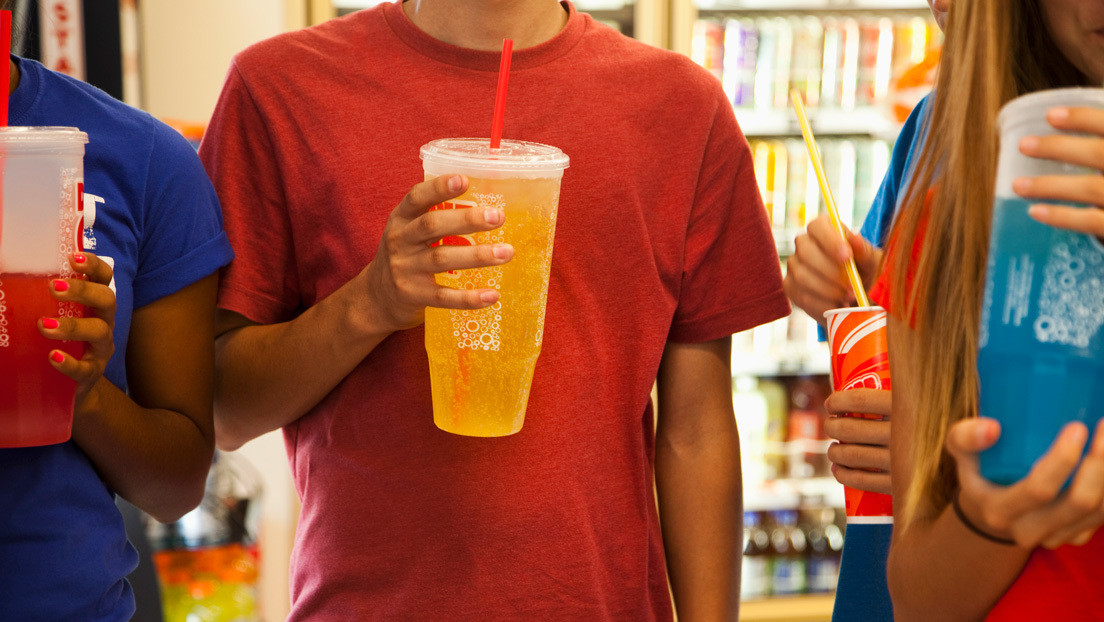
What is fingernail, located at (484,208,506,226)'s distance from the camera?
89cm

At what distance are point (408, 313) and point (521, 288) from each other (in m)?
0.11

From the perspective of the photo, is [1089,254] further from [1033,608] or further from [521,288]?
[521,288]

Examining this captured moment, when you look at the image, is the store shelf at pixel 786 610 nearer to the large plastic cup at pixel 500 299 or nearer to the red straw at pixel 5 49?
the large plastic cup at pixel 500 299

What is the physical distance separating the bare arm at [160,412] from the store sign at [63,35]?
1214 millimetres

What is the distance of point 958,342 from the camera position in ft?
2.63

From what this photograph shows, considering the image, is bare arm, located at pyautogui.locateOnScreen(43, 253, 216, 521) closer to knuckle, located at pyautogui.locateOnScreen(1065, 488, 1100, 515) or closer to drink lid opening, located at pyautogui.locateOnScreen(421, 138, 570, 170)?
drink lid opening, located at pyautogui.locateOnScreen(421, 138, 570, 170)

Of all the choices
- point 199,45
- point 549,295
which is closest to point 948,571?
point 549,295

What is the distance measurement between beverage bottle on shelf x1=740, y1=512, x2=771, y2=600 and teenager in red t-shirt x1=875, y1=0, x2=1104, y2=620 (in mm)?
2489

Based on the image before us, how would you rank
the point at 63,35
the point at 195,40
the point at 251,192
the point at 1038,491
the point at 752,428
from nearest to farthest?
the point at 1038,491 → the point at 251,192 → the point at 63,35 → the point at 195,40 → the point at 752,428

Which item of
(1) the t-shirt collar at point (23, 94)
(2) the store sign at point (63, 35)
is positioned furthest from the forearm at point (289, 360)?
(2) the store sign at point (63, 35)

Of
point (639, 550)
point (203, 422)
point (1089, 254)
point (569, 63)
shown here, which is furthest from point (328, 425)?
point (1089, 254)

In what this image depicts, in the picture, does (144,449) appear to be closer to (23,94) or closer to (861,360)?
(23,94)

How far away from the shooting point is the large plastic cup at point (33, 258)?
849 millimetres

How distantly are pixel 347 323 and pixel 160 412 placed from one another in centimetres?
22
